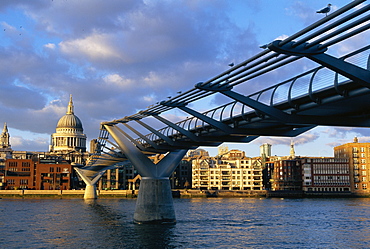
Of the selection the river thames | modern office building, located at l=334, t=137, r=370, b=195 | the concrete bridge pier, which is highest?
modern office building, located at l=334, t=137, r=370, b=195

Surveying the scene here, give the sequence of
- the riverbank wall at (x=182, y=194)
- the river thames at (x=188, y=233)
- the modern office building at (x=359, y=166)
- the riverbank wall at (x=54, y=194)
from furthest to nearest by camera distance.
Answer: the modern office building at (x=359, y=166)
the riverbank wall at (x=182, y=194)
the riverbank wall at (x=54, y=194)
the river thames at (x=188, y=233)

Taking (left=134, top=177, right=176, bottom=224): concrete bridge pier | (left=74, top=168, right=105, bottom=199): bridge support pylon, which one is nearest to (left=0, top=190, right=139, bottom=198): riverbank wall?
(left=74, top=168, right=105, bottom=199): bridge support pylon

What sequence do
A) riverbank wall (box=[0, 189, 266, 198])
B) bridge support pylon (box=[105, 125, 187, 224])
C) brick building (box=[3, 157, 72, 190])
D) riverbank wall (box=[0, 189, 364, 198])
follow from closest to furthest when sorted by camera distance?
bridge support pylon (box=[105, 125, 187, 224])
riverbank wall (box=[0, 189, 266, 198])
riverbank wall (box=[0, 189, 364, 198])
brick building (box=[3, 157, 72, 190])

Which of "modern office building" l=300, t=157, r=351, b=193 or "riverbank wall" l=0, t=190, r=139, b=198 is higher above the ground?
"modern office building" l=300, t=157, r=351, b=193

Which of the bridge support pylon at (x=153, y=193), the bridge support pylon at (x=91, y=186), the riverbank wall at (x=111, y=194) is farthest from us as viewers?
the riverbank wall at (x=111, y=194)

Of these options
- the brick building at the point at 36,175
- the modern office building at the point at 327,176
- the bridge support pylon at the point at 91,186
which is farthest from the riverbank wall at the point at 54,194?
the modern office building at the point at 327,176

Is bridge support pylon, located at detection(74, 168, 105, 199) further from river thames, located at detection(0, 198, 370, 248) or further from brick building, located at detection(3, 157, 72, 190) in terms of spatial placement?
river thames, located at detection(0, 198, 370, 248)

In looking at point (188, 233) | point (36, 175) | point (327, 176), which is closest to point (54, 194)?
point (36, 175)

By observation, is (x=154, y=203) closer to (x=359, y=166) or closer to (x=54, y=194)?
(x=54, y=194)

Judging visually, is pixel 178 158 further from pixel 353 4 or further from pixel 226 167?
pixel 226 167

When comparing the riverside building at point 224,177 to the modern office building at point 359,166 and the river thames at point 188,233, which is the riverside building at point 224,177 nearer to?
the modern office building at point 359,166

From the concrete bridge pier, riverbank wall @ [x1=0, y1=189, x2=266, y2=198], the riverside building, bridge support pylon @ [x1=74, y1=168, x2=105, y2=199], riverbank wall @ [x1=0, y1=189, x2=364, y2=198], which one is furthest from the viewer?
the riverside building

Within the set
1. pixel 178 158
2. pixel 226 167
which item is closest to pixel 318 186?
pixel 226 167

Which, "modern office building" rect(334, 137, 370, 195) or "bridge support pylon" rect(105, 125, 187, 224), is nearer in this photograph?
"bridge support pylon" rect(105, 125, 187, 224)
